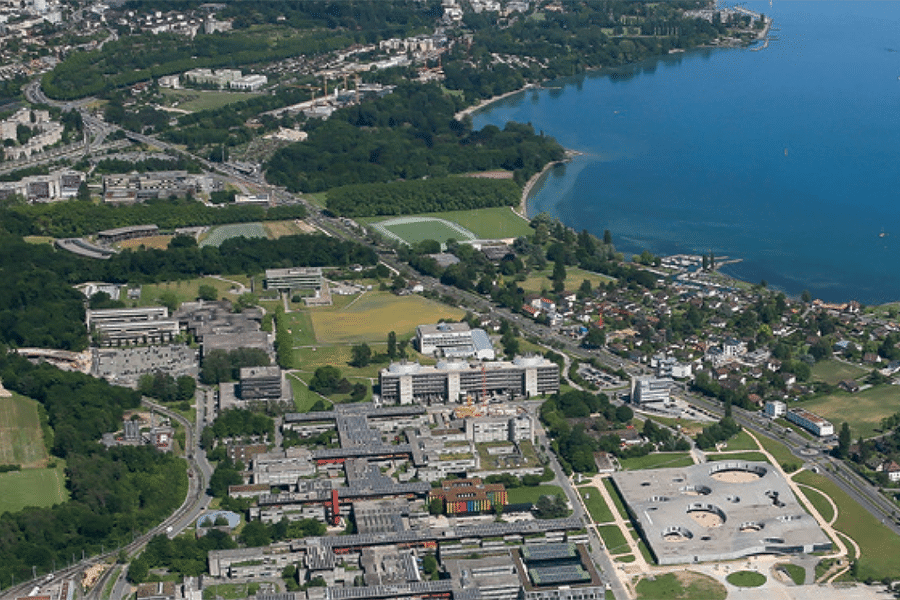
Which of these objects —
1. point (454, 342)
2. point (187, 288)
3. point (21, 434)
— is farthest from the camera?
point (187, 288)

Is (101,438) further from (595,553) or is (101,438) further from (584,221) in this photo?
(584,221)

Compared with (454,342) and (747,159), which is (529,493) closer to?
(454,342)

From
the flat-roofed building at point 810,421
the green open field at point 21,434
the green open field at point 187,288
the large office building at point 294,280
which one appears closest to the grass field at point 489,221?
the large office building at point 294,280

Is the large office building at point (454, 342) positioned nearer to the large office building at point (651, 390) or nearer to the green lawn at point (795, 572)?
the large office building at point (651, 390)

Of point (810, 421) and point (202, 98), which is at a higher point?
point (202, 98)

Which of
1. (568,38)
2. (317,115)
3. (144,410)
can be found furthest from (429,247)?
(568,38)

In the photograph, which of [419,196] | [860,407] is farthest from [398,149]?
[860,407]
